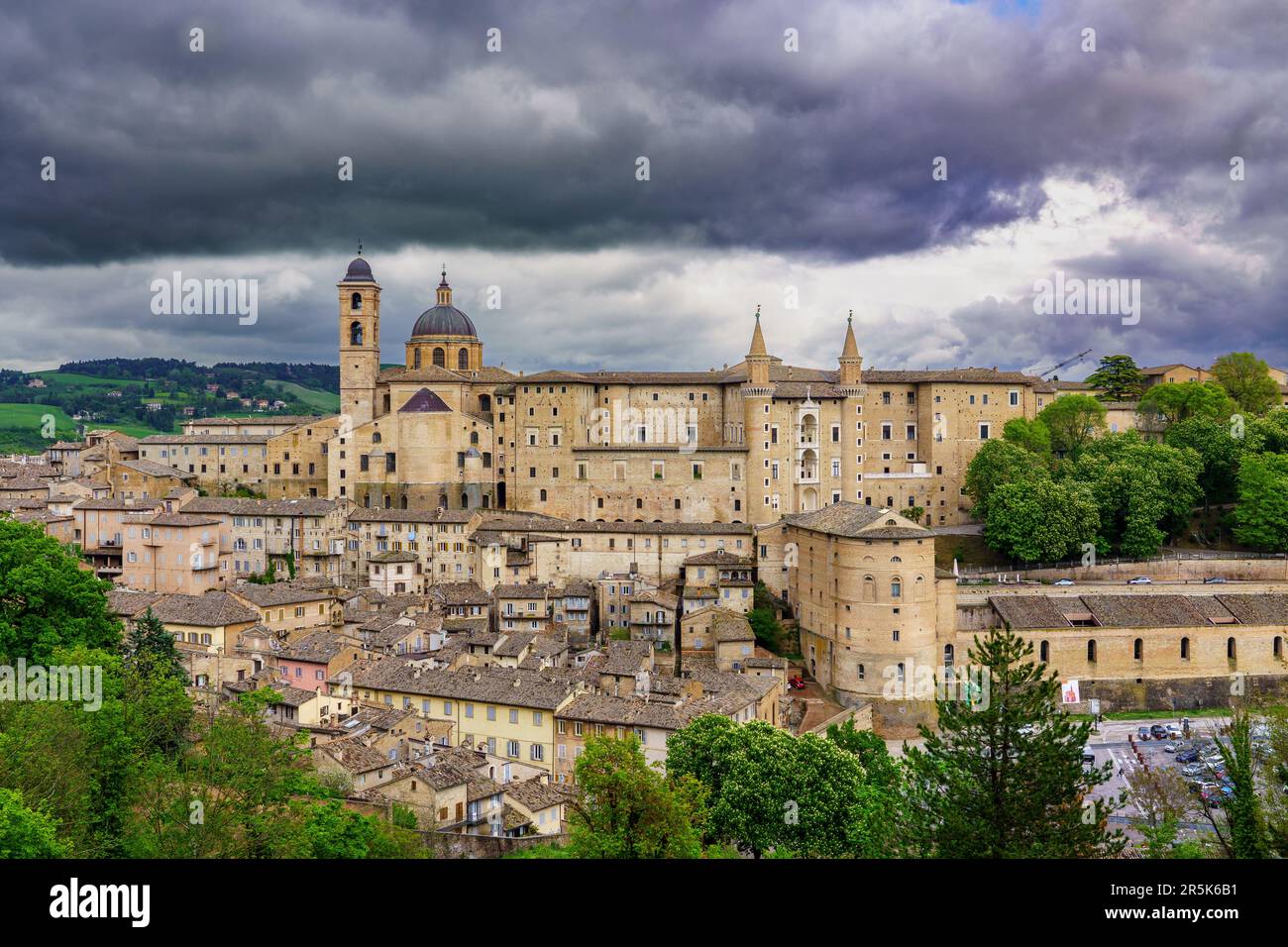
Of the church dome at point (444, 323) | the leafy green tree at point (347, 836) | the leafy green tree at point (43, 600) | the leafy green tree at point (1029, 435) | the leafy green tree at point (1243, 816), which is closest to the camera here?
the leafy green tree at point (1243, 816)

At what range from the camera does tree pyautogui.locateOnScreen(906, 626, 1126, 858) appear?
14812mm

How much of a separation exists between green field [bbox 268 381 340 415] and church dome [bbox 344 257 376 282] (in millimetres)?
87898

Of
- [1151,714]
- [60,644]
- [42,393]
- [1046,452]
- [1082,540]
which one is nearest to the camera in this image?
[60,644]

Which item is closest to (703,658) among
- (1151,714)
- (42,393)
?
(1151,714)

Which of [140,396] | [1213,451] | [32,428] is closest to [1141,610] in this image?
[1213,451]

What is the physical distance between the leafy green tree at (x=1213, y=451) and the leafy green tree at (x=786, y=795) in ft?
132

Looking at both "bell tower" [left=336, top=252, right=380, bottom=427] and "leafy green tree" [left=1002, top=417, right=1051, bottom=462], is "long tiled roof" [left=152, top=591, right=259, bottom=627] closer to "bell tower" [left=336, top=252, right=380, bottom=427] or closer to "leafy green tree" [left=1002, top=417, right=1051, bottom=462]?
"bell tower" [left=336, top=252, right=380, bottom=427]

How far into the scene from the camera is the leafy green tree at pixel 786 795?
2619cm

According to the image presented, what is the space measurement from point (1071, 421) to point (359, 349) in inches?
1882

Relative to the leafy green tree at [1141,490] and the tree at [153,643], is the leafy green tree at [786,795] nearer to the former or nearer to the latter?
the tree at [153,643]

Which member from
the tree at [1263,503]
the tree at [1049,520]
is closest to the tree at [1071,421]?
the tree at [1263,503]

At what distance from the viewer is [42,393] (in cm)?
15675

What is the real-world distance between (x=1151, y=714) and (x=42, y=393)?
16245cm
